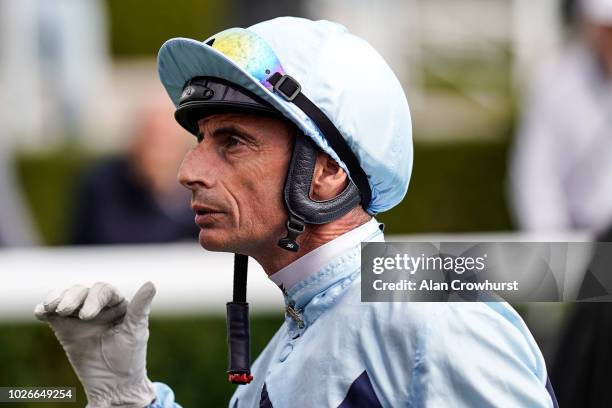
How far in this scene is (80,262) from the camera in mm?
7688

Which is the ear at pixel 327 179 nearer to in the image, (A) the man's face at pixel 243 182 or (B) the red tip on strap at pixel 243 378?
(A) the man's face at pixel 243 182

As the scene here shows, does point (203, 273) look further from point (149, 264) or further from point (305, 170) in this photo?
point (305, 170)

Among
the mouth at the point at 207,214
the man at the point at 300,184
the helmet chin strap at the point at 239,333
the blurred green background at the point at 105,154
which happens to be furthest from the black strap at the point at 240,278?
the blurred green background at the point at 105,154

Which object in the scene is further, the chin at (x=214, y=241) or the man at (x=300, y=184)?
the chin at (x=214, y=241)

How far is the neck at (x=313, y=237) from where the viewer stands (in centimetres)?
352

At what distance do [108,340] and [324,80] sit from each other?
2.67 feet

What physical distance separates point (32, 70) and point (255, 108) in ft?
38.7

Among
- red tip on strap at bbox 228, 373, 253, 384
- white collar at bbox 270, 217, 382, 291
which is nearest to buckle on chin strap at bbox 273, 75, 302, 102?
white collar at bbox 270, 217, 382, 291

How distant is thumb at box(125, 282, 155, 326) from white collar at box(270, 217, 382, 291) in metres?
0.32

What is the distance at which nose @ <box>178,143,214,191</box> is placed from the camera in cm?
347

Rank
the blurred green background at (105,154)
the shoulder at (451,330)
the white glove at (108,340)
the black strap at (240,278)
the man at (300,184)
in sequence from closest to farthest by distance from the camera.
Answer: the shoulder at (451,330) < the man at (300,184) < the white glove at (108,340) < the black strap at (240,278) < the blurred green background at (105,154)

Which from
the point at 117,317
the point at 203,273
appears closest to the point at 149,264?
the point at 203,273

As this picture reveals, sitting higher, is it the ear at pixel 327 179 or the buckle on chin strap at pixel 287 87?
the buckle on chin strap at pixel 287 87

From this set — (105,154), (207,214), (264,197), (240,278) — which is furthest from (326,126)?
(105,154)
